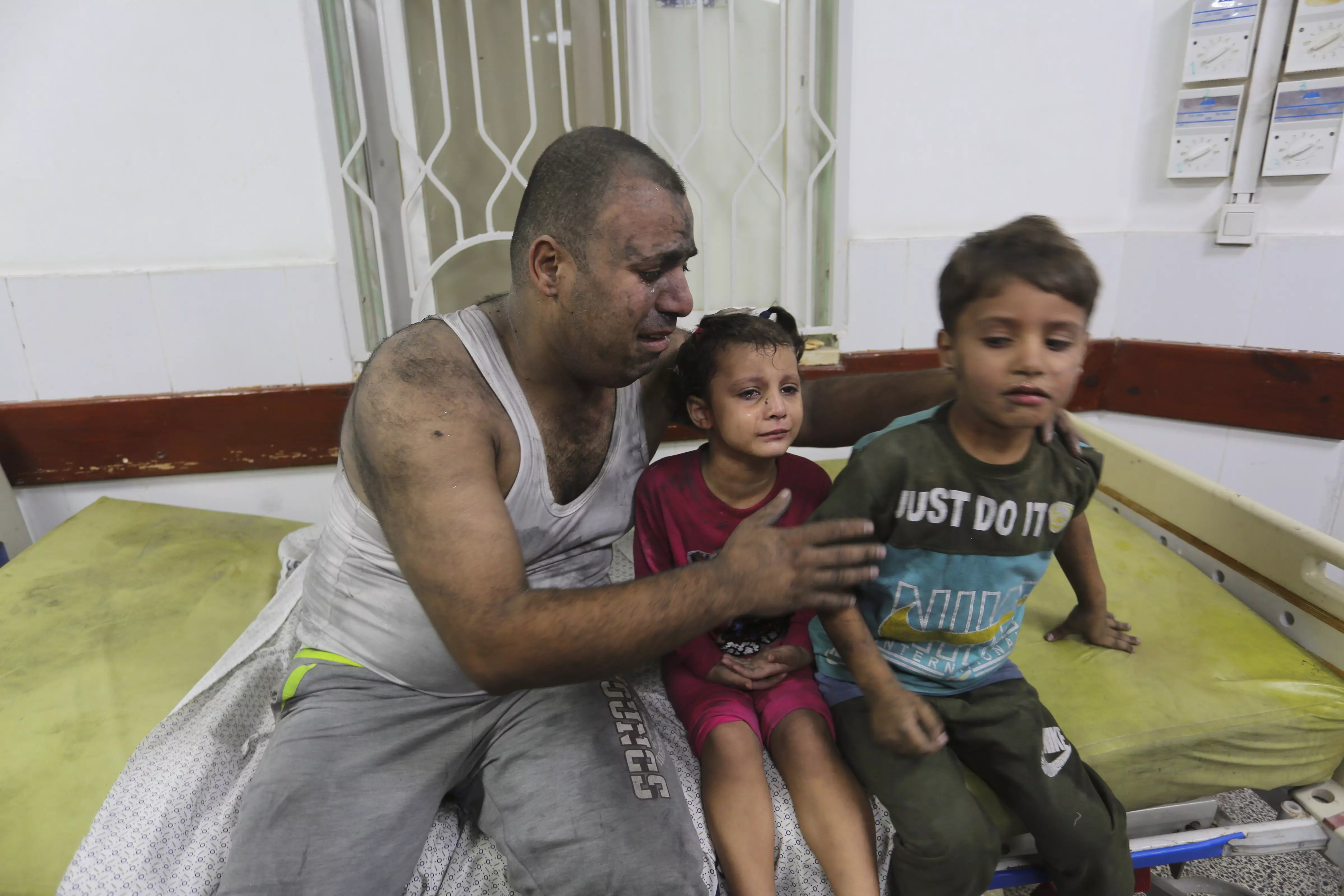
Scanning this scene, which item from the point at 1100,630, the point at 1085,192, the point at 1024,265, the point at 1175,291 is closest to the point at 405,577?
the point at 1024,265

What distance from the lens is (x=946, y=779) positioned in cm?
111

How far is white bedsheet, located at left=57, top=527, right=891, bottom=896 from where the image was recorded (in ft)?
3.49

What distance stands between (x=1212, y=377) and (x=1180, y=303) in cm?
22

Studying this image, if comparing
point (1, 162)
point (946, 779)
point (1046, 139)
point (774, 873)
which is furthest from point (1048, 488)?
point (1, 162)

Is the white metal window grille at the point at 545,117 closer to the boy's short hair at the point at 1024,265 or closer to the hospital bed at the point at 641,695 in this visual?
the hospital bed at the point at 641,695

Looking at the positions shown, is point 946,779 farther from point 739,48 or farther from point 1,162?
point 1,162

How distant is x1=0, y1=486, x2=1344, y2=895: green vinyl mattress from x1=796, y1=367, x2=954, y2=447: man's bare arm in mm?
486

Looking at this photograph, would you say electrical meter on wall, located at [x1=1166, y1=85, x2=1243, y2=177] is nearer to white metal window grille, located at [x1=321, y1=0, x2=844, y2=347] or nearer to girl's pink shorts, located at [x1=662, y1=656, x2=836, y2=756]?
white metal window grille, located at [x1=321, y1=0, x2=844, y2=347]

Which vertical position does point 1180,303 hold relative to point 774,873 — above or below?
above

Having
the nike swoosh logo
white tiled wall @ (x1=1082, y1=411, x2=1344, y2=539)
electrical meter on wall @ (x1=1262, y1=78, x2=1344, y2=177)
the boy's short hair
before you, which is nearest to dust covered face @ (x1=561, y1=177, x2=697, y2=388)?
the boy's short hair

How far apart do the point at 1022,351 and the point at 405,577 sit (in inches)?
34.8

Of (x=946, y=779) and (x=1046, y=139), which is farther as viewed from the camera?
(x=1046, y=139)

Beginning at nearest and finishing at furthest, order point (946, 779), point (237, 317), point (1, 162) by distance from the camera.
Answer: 1. point (946, 779)
2. point (1, 162)
3. point (237, 317)

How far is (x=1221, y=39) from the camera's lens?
198cm
